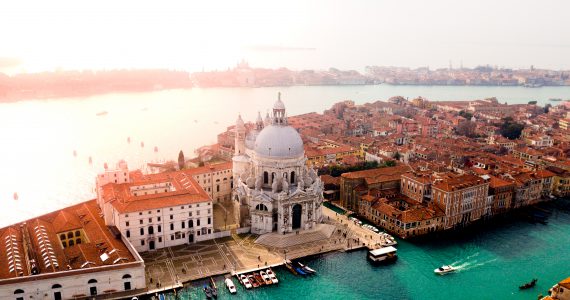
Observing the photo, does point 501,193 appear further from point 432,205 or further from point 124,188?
point 124,188

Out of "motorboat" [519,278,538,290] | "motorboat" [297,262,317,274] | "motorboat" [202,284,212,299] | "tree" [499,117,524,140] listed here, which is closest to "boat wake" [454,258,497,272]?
"motorboat" [519,278,538,290]

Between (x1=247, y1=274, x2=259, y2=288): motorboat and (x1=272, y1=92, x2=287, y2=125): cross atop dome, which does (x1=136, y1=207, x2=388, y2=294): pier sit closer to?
(x1=247, y1=274, x2=259, y2=288): motorboat

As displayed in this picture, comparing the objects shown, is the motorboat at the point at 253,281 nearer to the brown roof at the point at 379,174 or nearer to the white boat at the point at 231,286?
the white boat at the point at 231,286

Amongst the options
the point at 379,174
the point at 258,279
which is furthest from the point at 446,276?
the point at 379,174

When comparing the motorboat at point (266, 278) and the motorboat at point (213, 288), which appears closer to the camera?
the motorboat at point (213, 288)

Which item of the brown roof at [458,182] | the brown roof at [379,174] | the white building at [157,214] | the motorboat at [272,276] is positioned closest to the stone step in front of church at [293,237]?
the motorboat at [272,276]

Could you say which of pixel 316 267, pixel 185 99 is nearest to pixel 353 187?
pixel 316 267
